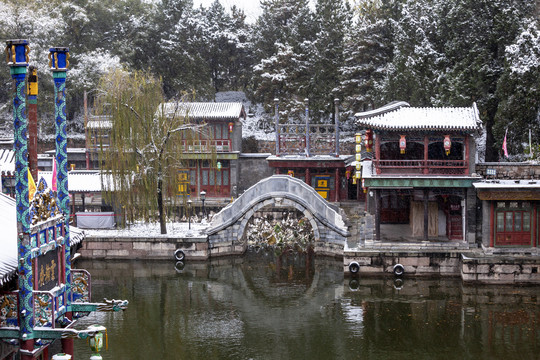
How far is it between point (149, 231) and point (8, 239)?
17.0m

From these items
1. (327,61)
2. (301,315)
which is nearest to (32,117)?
(301,315)

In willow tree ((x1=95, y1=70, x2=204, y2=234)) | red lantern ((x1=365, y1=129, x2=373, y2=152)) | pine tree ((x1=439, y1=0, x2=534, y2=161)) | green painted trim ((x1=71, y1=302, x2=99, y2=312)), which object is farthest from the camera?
pine tree ((x1=439, y1=0, x2=534, y2=161))

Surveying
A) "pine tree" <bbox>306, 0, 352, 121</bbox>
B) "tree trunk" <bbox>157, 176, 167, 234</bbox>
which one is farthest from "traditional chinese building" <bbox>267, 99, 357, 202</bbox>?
"tree trunk" <bbox>157, 176, 167, 234</bbox>

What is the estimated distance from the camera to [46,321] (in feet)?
35.1

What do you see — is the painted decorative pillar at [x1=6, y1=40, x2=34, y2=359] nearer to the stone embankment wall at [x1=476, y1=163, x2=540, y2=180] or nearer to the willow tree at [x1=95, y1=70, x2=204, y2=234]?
the willow tree at [x1=95, y1=70, x2=204, y2=234]

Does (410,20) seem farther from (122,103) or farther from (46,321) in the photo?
(46,321)

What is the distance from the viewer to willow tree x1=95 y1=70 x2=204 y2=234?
1057 inches

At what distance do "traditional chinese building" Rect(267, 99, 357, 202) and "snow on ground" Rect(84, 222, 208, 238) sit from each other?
23.5ft

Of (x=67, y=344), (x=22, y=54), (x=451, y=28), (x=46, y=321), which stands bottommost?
(x=67, y=344)

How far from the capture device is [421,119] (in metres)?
25.2

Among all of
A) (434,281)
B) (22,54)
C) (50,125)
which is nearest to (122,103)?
(434,281)

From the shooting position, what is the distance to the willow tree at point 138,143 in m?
26.8

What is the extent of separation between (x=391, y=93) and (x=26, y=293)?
1142 inches

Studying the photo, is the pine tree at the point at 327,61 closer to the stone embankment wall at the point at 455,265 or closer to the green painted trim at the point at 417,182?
the green painted trim at the point at 417,182
